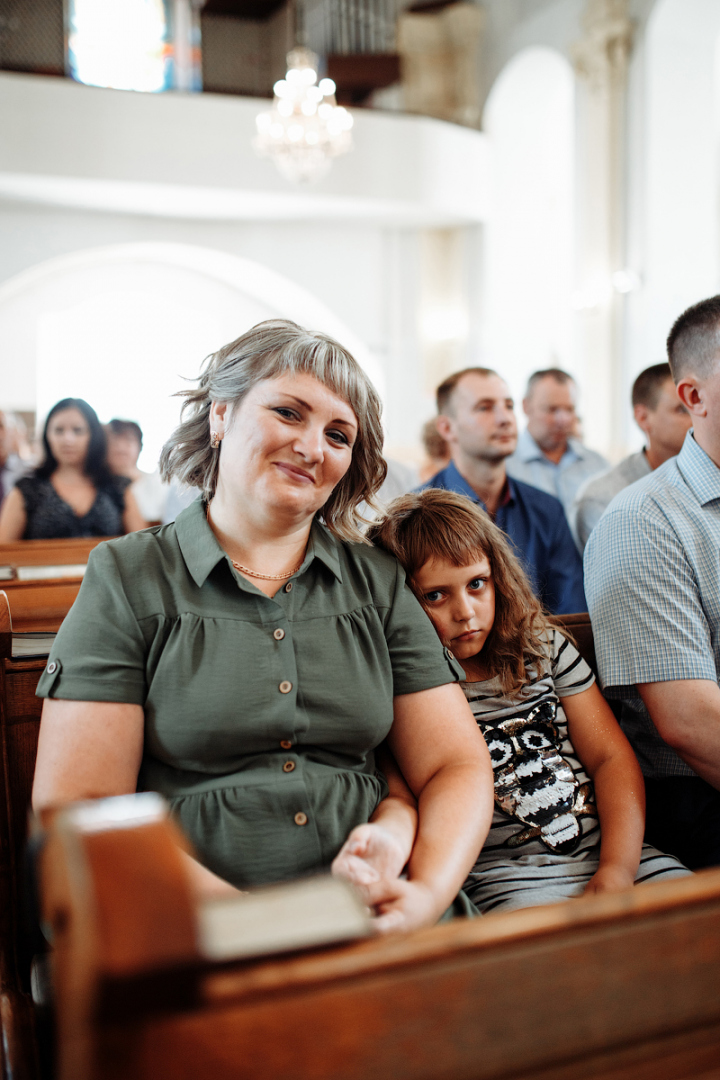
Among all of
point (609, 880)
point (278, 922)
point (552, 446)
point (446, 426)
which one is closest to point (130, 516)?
point (446, 426)

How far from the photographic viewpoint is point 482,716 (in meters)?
1.68

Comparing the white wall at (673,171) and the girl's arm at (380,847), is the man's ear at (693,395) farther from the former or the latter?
the white wall at (673,171)

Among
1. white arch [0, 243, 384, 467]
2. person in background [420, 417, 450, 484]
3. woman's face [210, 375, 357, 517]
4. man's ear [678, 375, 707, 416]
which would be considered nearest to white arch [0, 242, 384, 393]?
white arch [0, 243, 384, 467]

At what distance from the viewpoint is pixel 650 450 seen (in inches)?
147

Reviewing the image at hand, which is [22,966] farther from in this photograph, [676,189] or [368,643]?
[676,189]

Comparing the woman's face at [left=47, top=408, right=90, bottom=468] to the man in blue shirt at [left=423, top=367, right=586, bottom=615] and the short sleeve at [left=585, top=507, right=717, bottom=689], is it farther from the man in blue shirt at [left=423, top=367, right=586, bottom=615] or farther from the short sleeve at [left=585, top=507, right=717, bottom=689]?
the short sleeve at [left=585, top=507, right=717, bottom=689]

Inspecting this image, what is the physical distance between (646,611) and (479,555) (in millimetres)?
345

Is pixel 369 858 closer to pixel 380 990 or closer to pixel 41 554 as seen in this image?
pixel 380 990

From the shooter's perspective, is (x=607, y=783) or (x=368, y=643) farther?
(x=607, y=783)

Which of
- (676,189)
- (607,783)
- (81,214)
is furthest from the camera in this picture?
(81,214)

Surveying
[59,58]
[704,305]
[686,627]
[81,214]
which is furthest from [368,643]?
[59,58]

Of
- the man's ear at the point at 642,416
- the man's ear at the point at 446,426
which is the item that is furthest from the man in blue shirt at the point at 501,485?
the man's ear at the point at 642,416

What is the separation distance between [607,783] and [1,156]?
28.7 feet

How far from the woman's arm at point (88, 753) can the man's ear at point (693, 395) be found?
1321 millimetres
